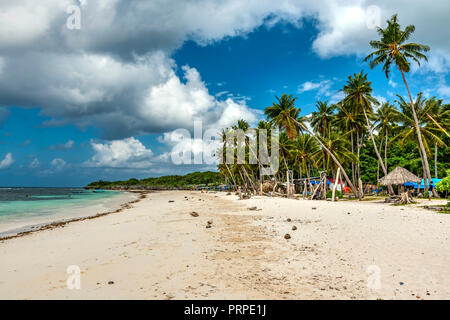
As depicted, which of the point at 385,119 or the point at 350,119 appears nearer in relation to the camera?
the point at 350,119

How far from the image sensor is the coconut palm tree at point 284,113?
37.2 m

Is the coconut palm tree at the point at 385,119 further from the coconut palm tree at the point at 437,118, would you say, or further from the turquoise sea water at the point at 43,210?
the turquoise sea water at the point at 43,210

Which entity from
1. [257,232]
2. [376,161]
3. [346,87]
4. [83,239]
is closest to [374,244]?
[257,232]

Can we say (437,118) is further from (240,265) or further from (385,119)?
(240,265)

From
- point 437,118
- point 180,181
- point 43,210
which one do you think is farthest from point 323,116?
point 180,181

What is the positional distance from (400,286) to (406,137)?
1301 inches

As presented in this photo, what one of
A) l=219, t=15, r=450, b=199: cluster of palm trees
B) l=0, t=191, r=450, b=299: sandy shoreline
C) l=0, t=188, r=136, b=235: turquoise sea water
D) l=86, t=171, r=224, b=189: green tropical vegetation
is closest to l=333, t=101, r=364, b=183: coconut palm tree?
l=219, t=15, r=450, b=199: cluster of palm trees

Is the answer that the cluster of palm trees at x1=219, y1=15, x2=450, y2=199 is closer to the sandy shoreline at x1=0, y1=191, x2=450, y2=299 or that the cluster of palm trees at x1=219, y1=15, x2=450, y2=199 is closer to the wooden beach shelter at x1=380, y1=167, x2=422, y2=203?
the wooden beach shelter at x1=380, y1=167, x2=422, y2=203

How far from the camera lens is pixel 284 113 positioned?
36875mm

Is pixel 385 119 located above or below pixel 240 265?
above

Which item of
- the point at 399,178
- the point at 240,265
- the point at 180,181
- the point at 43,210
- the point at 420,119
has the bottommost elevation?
the point at 180,181

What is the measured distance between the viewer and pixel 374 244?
748 centimetres
